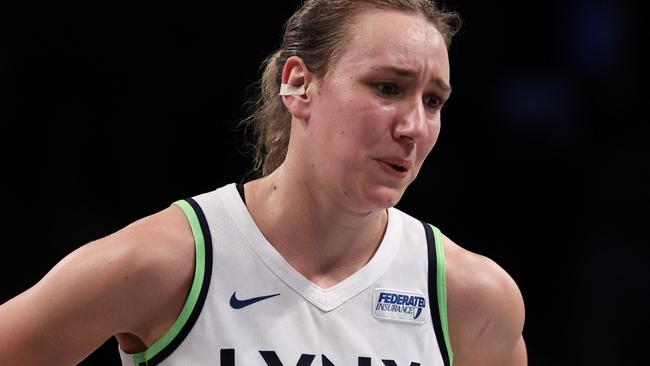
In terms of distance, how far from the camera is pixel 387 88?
7.87 ft

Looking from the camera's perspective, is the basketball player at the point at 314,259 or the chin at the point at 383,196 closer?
the basketball player at the point at 314,259

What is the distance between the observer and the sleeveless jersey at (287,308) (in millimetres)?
2371

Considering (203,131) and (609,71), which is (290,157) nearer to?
(203,131)

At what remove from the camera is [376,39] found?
2.41 meters

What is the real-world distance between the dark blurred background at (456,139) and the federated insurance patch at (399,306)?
70.8 inches

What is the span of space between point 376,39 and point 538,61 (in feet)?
10.0

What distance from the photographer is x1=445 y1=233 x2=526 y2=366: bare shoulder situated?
265 cm

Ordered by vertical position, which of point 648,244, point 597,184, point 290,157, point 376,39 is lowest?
point 648,244

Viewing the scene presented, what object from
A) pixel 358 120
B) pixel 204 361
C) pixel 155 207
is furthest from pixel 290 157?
pixel 155 207

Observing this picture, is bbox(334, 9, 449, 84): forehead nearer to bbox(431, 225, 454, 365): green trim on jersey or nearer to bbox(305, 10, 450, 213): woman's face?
bbox(305, 10, 450, 213): woman's face

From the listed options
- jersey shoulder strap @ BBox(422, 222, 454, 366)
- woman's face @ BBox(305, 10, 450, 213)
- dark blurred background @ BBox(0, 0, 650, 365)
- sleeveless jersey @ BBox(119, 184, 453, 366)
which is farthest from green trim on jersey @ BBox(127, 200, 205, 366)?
dark blurred background @ BBox(0, 0, 650, 365)

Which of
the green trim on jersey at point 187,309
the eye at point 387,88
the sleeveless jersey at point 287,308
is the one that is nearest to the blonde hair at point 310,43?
the eye at point 387,88

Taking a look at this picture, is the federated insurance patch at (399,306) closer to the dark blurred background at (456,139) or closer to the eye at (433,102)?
the eye at (433,102)

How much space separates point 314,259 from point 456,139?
2617 mm
